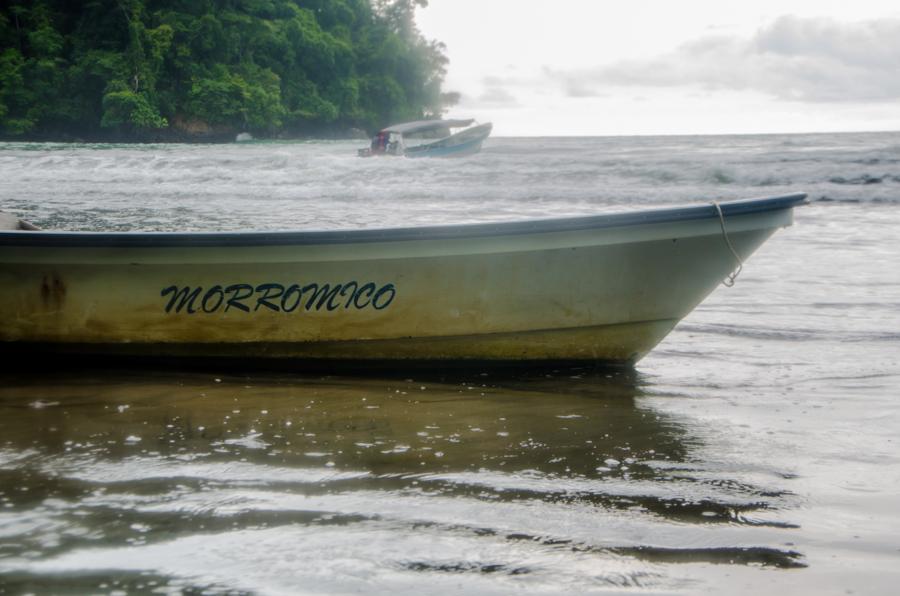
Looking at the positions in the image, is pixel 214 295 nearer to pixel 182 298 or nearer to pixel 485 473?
pixel 182 298

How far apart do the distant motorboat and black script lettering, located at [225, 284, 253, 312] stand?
24.6 meters

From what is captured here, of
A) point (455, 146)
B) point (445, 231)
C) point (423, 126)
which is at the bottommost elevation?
point (445, 231)

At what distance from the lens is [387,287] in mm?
4250

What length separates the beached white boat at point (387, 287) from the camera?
13.5ft

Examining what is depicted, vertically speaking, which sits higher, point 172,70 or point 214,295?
point 172,70

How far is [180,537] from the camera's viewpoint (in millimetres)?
2348

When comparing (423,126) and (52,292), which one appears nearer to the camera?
(52,292)

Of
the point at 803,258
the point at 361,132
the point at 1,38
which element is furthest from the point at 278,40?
the point at 803,258

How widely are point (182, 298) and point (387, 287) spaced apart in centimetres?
102

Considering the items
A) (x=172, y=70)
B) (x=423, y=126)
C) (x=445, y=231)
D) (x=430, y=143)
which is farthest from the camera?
(x=172, y=70)

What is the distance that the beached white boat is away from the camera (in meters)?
4.11

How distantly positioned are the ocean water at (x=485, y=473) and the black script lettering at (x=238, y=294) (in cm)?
35

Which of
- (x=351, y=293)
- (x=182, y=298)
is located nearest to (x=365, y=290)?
(x=351, y=293)

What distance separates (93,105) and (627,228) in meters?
57.1
